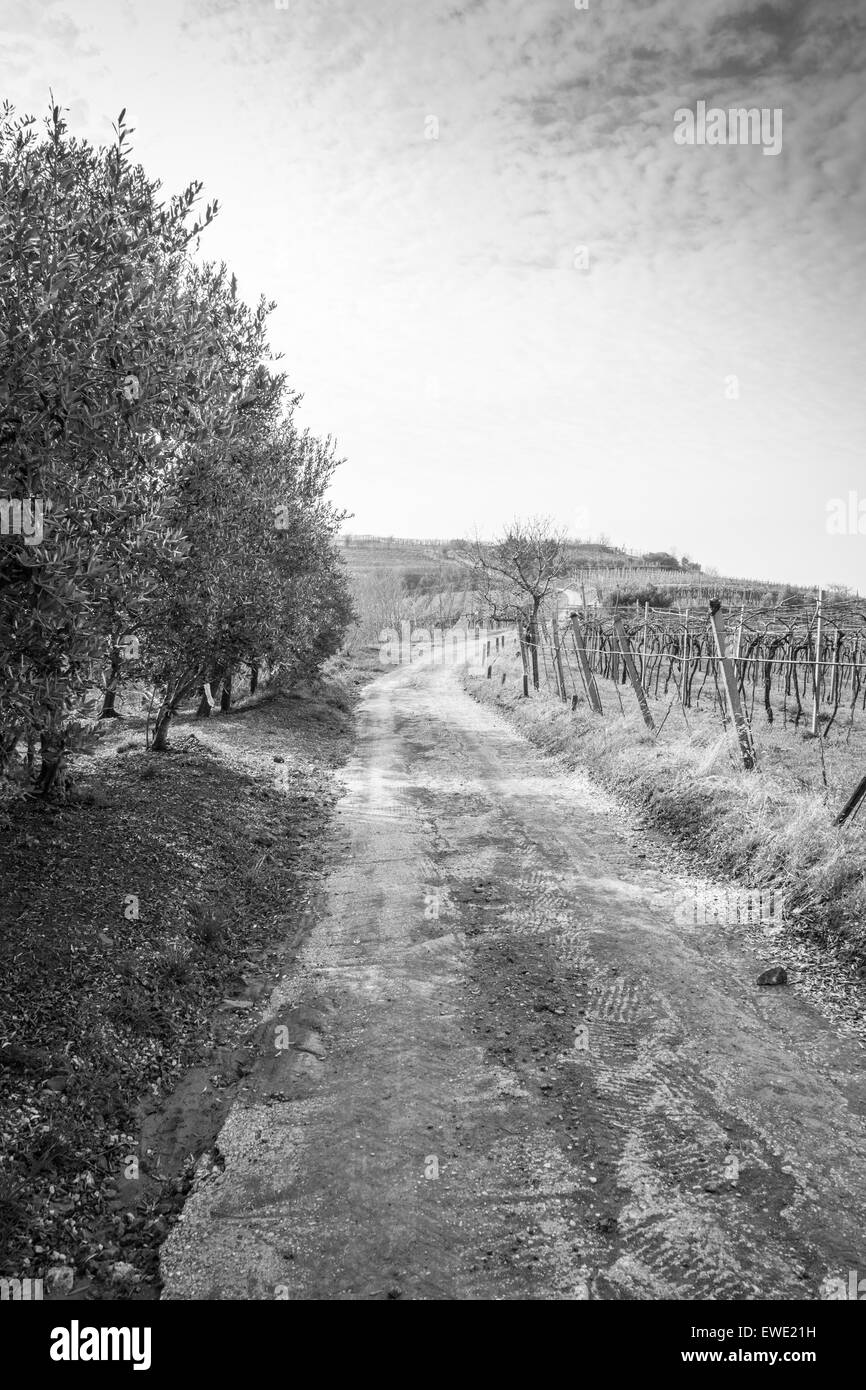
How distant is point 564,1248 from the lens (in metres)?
3.79

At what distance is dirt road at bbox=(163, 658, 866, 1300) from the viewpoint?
3.72m

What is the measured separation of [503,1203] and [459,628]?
81686mm

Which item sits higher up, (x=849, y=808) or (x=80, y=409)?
(x=80, y=409)

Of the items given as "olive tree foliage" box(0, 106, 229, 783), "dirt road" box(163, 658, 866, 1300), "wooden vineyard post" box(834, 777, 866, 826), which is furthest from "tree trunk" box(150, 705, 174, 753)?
"wooden vineyard post" box(834, 777, 866, 826)

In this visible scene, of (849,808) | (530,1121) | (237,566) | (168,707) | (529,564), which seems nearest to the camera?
(530,1121)

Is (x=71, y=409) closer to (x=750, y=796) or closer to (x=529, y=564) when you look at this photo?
(x=750, y=796)

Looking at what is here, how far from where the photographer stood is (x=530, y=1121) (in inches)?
189

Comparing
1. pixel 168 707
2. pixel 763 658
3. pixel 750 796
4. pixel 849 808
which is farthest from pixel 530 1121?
pixel 763 658

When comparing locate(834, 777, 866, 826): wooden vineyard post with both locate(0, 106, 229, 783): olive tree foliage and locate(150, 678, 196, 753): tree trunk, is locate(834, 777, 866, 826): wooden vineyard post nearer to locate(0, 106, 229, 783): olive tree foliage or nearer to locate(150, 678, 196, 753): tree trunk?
locate(0, 106, 229, 783): olive tree foliage

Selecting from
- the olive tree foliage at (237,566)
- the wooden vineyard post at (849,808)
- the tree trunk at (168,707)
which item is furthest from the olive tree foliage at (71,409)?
the wooden vineyard post at (849,808)

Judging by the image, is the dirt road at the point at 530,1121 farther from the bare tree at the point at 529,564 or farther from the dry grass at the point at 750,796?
the bare tree at the point at 529,564

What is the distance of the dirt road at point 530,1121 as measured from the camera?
12.2ft
